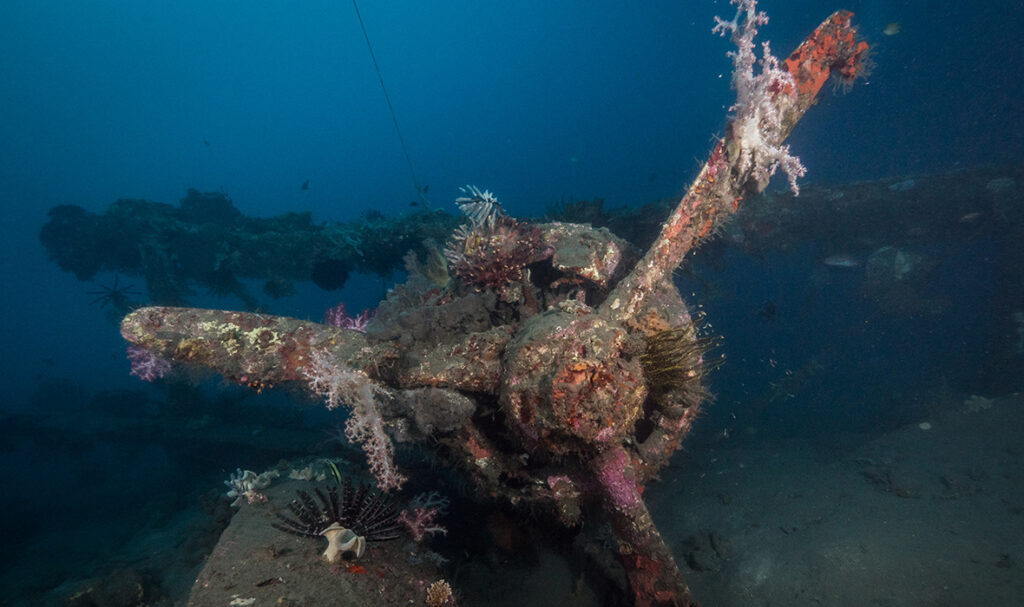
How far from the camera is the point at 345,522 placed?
4.71 meters

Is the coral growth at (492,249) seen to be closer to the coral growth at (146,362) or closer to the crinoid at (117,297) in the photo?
the coral growth at (146,362)

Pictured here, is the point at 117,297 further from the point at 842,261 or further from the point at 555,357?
the point at 842,261

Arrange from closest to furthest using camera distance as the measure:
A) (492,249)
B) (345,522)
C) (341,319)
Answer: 1. (345,522)
2. (492,249)
3. (341,319)

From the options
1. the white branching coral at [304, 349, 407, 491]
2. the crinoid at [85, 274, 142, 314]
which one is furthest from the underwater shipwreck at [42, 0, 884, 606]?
the crinoid at [85, 274, 142, 314]

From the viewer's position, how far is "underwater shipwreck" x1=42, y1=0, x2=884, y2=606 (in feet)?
13.0

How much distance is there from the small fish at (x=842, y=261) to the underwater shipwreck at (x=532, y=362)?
11.5m

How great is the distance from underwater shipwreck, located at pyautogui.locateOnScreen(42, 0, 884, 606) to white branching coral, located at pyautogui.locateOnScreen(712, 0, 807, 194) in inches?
0.8

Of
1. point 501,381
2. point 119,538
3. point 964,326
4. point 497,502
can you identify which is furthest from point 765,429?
point 119,538

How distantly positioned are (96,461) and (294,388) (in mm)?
31172

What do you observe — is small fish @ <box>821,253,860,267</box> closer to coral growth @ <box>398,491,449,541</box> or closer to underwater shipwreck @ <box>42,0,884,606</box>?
underwater shipwreck @ <box>42,0,884,606</box>

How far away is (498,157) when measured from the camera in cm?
16425

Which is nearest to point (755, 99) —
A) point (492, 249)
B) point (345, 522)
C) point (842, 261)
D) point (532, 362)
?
point (492, 249)

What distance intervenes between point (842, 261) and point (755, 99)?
12.8 m

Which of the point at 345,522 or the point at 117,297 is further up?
the point at 117,297
